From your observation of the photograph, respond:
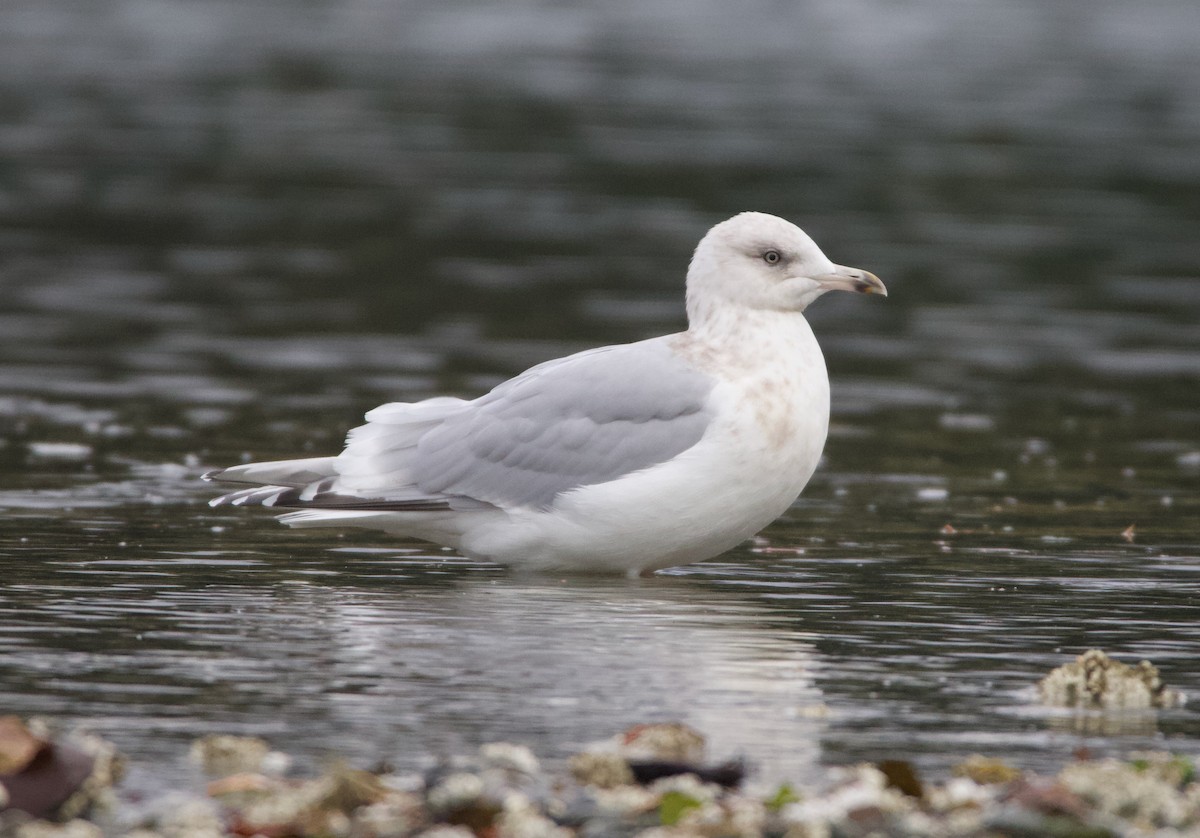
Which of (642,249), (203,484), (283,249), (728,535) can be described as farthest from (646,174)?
(728,535)

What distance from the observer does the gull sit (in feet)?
25.5

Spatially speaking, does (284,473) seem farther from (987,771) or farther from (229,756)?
(987,771)

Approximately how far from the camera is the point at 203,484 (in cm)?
992

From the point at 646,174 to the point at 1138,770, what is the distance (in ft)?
62.7

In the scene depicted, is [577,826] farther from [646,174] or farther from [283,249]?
[646,174]

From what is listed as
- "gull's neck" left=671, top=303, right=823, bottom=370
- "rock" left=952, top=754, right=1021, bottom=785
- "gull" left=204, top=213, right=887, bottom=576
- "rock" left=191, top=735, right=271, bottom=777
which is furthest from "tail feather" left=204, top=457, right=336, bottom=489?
"rock" left=952, top=754, right=1021, bottom=785

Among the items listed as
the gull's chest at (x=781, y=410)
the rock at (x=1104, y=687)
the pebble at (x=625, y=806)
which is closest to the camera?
the pebble at (x=625, y=806)

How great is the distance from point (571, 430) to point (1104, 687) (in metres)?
2.46

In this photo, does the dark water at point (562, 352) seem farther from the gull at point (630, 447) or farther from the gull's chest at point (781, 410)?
the gull's chest at point (781, 410)

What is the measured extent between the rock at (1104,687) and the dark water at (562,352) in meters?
0.10

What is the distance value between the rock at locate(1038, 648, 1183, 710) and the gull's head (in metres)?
2.25

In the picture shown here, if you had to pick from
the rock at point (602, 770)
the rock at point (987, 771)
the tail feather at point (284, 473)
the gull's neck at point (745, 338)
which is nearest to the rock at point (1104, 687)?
the rock at point (987, 771)

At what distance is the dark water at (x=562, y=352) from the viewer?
6320 mm

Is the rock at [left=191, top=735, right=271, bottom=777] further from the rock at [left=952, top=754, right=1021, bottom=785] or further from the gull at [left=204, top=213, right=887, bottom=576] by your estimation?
the gull at [left=204, top=213, right=887, bottom=576]
